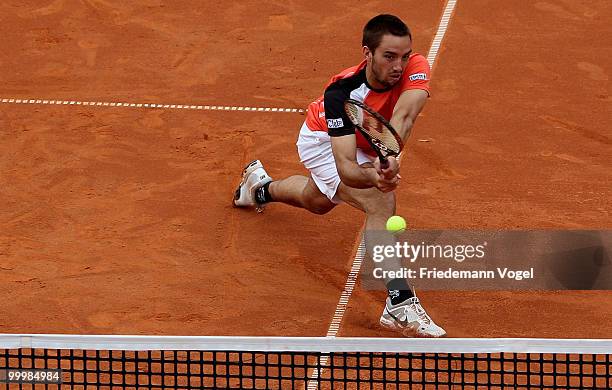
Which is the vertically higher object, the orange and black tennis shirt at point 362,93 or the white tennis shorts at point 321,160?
the orange and black tennis shirt at point 362,93

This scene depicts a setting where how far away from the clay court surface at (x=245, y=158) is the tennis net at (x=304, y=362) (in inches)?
20.1

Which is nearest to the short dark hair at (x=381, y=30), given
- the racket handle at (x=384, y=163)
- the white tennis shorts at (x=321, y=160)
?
the racket handle at (x=384, y=163)

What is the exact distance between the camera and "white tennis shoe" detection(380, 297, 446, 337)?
7684mm

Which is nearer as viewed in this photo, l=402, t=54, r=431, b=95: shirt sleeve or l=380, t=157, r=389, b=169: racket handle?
l=380, t=157, r=389, b=169: racket handle

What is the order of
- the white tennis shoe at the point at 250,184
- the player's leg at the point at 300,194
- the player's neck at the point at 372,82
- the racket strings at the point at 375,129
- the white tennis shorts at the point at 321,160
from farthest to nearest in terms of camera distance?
the white tennis shoe at the point at 250,184 → the player's leg at the point at 300,194 → the white tennis shorts at the point at 321,160 → the player's neck at the point at 372,82 → the racket strings at the point at 375,129

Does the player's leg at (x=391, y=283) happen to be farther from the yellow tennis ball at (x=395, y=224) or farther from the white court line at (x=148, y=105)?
the white court line at (x=148, y=105)

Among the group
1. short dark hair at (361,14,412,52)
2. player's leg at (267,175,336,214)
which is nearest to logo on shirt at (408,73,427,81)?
short dark hair at (361,14,412,52)

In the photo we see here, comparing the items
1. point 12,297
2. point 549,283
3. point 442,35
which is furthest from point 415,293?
point 442,35

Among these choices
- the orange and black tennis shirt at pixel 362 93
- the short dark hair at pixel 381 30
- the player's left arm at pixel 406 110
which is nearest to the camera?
the short dark hair at pixel 381 30

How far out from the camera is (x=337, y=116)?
8.02 metres

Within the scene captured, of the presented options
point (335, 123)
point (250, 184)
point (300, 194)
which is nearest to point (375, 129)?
point (335, 123)

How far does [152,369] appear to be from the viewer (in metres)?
7.36

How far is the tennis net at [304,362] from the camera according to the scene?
6348mm

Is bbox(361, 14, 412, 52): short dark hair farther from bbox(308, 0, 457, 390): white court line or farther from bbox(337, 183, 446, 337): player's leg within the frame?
bbox(308, 0, 457, 390): white court line
